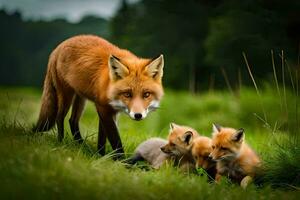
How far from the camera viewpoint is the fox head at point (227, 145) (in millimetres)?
6668

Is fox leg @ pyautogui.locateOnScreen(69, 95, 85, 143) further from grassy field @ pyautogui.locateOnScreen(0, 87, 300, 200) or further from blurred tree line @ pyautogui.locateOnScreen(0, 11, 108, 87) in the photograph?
blurred tree line @ pyautogui.locateOnScreen(0, 11, 108, 87)

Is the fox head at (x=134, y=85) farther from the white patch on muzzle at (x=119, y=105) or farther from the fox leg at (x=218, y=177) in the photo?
the fox leg at (x=218, y=177)

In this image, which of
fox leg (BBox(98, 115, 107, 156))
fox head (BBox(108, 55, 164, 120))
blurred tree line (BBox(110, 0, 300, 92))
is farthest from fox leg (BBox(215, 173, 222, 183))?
blurred tree line (BBox(110, 0, 300, 92))

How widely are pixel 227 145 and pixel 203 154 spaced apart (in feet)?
1.23

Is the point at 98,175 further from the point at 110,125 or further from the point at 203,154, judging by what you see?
the point at 203,154

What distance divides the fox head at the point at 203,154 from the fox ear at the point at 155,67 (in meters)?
0.97

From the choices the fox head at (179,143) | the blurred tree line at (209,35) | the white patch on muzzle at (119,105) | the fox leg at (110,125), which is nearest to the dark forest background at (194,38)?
the blurred tree line at (209,35)

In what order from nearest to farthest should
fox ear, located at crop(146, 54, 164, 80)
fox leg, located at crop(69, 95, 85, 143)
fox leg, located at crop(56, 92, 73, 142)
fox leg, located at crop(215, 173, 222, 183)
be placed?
1. fox leg, located at crop(215, 173, 222, 183)
2. fox ear, located at crop(146, 54, 164, 80)
3. fox leg, located at crop(56, 92, 73, 142)
4. fox leg, located at crop(69, 95, 85, 143)

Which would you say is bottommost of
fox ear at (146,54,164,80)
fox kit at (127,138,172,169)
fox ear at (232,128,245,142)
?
fox kit at (127,138,172,169)

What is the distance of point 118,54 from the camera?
7.58 metres

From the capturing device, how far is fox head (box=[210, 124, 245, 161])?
6.67 metres

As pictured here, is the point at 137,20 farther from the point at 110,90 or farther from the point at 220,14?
the point at 110,90

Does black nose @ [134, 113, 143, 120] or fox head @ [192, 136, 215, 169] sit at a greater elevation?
black nose @ [134, 113, 143, 120]

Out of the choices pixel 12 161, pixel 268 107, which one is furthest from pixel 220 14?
pixel 12 161
